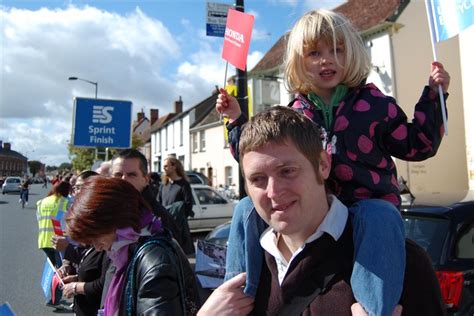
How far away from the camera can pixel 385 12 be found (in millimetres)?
A: 17016

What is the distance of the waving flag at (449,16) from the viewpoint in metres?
2.29

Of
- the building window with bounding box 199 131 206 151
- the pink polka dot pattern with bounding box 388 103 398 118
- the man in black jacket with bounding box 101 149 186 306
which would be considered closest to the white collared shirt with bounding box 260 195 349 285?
the pink polka dot pattern with bounding box 388 103 398 118

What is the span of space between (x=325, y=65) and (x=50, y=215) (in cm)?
568

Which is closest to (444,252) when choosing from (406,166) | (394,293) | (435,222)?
(435,222)

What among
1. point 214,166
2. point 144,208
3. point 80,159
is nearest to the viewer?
point 144,208

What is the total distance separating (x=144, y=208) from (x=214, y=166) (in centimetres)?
2919

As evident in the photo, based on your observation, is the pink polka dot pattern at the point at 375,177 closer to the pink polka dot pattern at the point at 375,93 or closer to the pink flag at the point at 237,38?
the pink polka dot pattern at the point at 375,93

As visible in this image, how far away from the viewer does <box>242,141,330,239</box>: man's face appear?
4.26 feet

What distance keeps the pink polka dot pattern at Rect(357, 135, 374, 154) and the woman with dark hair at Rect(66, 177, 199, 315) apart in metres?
1.16

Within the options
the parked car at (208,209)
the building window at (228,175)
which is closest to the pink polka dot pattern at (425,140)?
the parked car at (208,209)

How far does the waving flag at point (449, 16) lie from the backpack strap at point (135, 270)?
5.82 feet

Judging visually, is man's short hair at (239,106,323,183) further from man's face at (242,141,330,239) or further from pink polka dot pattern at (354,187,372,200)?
pink polka dot pattern at (354,187,372,200)

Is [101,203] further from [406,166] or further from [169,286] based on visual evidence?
[406,166]

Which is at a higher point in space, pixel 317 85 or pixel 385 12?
pixel 385 12
